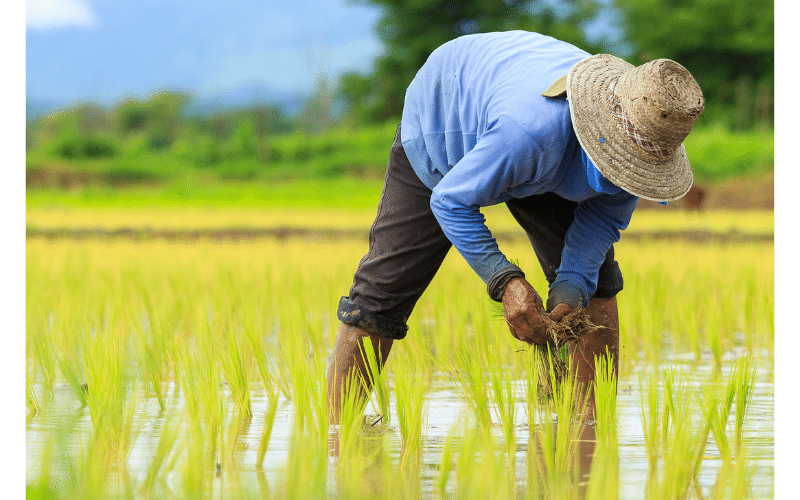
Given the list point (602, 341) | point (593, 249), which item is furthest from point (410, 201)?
point (602, 341)

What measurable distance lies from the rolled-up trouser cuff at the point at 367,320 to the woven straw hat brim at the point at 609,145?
83 cm

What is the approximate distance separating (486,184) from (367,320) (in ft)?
2.13

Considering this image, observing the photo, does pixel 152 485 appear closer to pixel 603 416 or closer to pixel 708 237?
pixel 603 416

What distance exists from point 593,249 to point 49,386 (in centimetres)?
165

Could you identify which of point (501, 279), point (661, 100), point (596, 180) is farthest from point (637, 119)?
point (501, 279)

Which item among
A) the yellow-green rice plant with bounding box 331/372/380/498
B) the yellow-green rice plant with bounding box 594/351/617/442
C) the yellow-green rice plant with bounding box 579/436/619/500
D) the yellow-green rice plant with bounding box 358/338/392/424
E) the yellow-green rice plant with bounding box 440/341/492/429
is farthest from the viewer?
the yellow-green rice plant with bounding box 358/338/392/424

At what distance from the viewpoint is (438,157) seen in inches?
85.2

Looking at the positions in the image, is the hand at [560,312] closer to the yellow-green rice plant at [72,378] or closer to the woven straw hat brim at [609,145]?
the woven straw hat brim at [609,145]

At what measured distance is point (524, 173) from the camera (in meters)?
1.87

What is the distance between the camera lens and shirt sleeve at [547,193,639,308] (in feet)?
7.03

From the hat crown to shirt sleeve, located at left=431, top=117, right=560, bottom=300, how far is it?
213 millimetres

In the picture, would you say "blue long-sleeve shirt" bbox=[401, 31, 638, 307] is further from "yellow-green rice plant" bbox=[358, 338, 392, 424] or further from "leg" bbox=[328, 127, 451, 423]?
"yellow-green rice plant" bbox=[358, 338, 392, 424]

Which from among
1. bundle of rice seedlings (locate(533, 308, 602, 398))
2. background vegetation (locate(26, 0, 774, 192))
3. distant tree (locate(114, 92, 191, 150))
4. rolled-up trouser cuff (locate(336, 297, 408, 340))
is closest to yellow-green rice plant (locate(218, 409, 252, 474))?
rolled-up trouser cuff (locate(336, 297, 408, 340))

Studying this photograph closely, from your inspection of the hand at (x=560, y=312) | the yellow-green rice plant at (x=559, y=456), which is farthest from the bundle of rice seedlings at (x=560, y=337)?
the yellow-green rice plant at (x=559, y=456)
